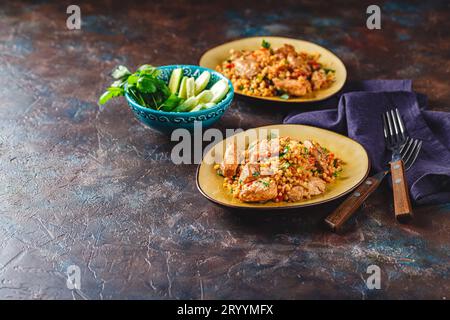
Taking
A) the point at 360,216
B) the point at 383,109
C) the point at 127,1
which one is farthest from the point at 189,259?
the point at 127,1

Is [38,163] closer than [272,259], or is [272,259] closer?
[272,259]

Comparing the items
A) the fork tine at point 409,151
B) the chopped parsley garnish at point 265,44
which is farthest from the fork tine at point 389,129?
the chopped parsley garnish at point 265,44

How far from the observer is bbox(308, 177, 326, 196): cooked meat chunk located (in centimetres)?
249

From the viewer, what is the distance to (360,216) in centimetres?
253

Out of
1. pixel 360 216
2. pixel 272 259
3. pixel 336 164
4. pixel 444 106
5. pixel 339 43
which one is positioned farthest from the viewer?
pixel 339 43

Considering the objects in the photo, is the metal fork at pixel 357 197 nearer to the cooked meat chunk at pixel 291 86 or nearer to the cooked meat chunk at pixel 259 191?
the cooked meat chunk at pixel 259 191

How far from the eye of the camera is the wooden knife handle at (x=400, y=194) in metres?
2.46

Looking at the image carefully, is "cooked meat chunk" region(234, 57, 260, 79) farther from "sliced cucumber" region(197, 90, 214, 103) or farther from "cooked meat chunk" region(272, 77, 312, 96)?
"sliced cucumber" region(197, 90, 214, 103)

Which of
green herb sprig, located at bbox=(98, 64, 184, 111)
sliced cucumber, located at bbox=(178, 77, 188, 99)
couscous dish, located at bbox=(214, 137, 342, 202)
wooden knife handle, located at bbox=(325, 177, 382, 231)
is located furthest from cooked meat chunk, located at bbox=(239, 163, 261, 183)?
sliced cucumber, located at bbox=(178, 77, 188, 99)

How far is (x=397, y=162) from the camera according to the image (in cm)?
271

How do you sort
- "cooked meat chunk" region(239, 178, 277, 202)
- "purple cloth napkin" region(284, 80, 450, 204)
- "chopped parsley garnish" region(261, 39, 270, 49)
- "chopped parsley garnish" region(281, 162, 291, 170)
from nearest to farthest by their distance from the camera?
1. "cooked meat chunk" region(239, 178, 277, 202)
2. "chopped parsley garnish" region(281, 162, 291, 170)
3. "purple cloth napkin" region(284, 80, 450, 204)
4. "chopped parsley garnish" region(261, 39, 270, 49)

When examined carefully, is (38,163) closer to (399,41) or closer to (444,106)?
(444,106)
